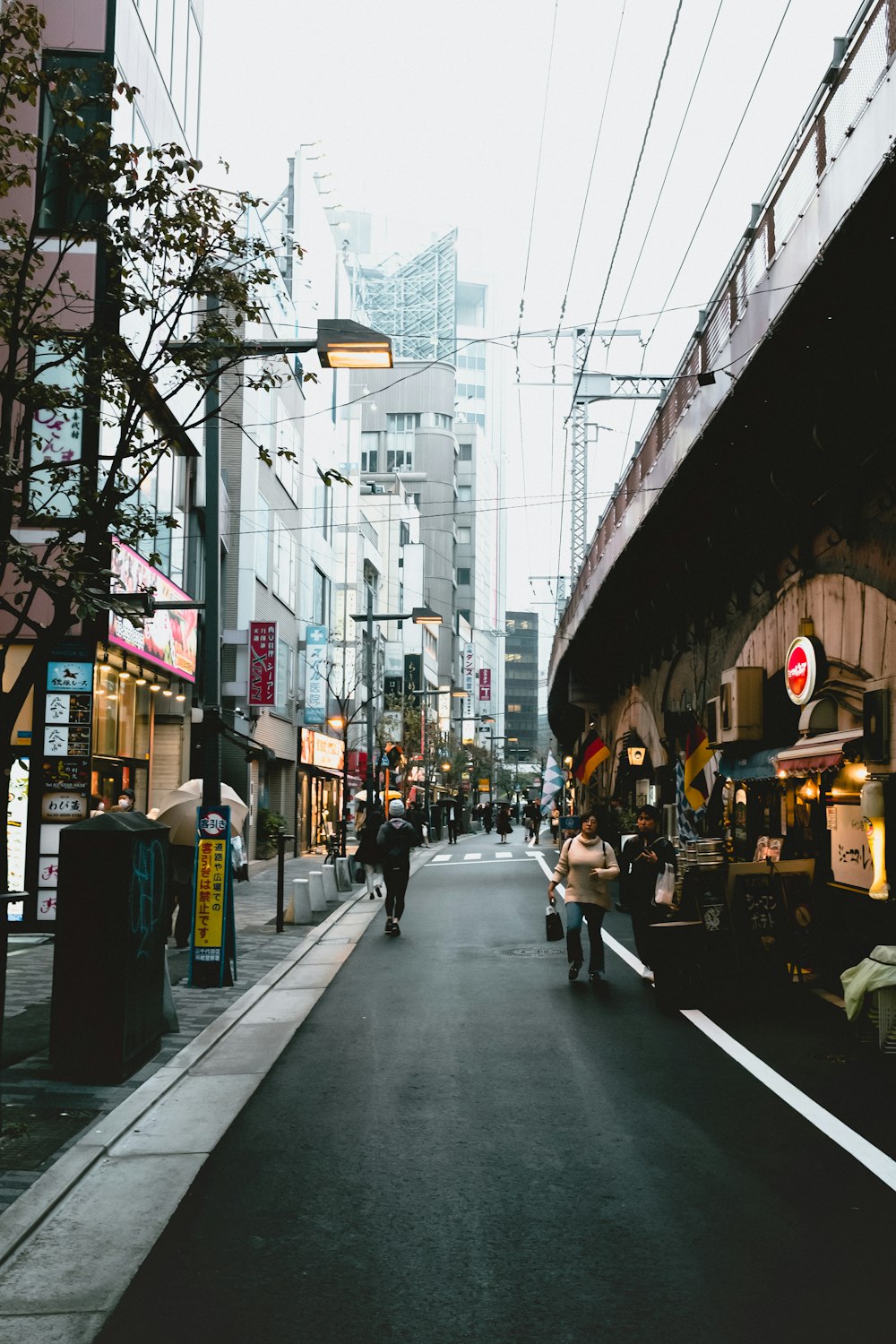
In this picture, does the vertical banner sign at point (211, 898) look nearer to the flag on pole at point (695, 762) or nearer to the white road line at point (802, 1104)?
the white road line at point (802, 1104)

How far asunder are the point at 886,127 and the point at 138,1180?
8466 millimetres

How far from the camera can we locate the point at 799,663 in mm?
15453

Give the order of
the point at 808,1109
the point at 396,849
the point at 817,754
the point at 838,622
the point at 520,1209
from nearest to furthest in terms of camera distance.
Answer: the point at 520,1209 → the point at 808,1109 → the point at 817,754 → the point at 838,622 → the point at 396,849

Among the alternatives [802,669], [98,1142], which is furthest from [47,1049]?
[802,669]

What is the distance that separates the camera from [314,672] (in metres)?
42.2

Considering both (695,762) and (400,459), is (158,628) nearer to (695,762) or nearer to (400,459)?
(695,762)

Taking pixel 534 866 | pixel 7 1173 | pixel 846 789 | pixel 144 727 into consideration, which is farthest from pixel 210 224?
pixel 534 866

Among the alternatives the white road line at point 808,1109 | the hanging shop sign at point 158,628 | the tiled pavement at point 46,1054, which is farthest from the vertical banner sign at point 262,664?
the white road line at point 808,1109

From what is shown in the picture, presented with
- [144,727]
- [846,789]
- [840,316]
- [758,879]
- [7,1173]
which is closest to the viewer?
[7,1173]

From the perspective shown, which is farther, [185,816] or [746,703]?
[746,703]

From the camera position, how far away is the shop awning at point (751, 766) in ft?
55.7

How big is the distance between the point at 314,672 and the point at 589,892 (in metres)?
29.9

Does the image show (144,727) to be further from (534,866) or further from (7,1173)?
(7,1173)

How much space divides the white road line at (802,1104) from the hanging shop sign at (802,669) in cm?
532
